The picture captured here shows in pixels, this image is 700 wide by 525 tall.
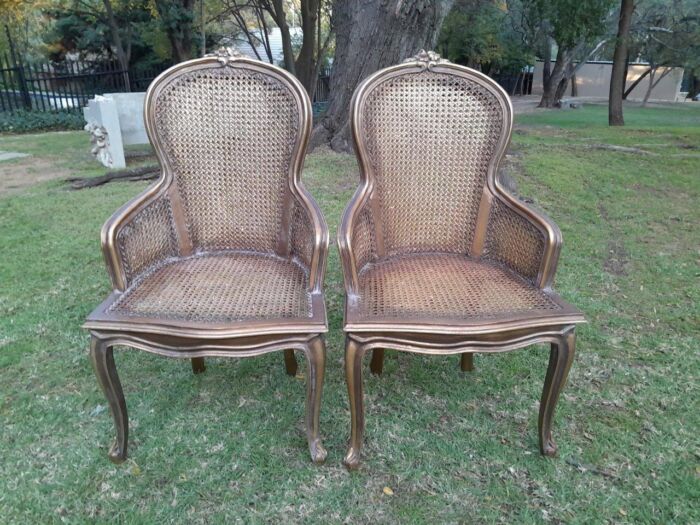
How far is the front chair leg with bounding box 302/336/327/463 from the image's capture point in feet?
5.12

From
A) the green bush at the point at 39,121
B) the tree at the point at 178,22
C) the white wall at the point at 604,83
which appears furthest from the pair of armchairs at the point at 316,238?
the white wall at the point at 604,83

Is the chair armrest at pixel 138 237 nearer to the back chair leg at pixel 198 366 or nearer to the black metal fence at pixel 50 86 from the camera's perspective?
the back chair leg at pixel 198 366

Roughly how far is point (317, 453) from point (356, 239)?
717mm

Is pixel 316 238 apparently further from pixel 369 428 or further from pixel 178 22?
pixel 178 22

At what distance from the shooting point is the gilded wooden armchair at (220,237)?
1535 millimetres

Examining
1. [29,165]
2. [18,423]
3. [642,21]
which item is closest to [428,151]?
[18,423]

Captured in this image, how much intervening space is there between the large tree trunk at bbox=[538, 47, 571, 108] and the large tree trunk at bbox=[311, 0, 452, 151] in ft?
51.5

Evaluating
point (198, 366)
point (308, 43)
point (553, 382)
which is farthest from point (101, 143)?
point (553, 382)

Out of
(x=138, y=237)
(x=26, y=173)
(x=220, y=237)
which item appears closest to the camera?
(x=138, y=237)

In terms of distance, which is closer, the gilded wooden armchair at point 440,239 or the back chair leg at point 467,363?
the gilded wooden armchair at point 440,239

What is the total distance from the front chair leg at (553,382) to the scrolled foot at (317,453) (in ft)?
2.39

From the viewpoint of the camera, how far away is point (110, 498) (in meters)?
1.60

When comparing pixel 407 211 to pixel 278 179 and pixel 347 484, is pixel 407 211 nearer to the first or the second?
pixel 278 179

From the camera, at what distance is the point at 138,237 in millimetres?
1786
